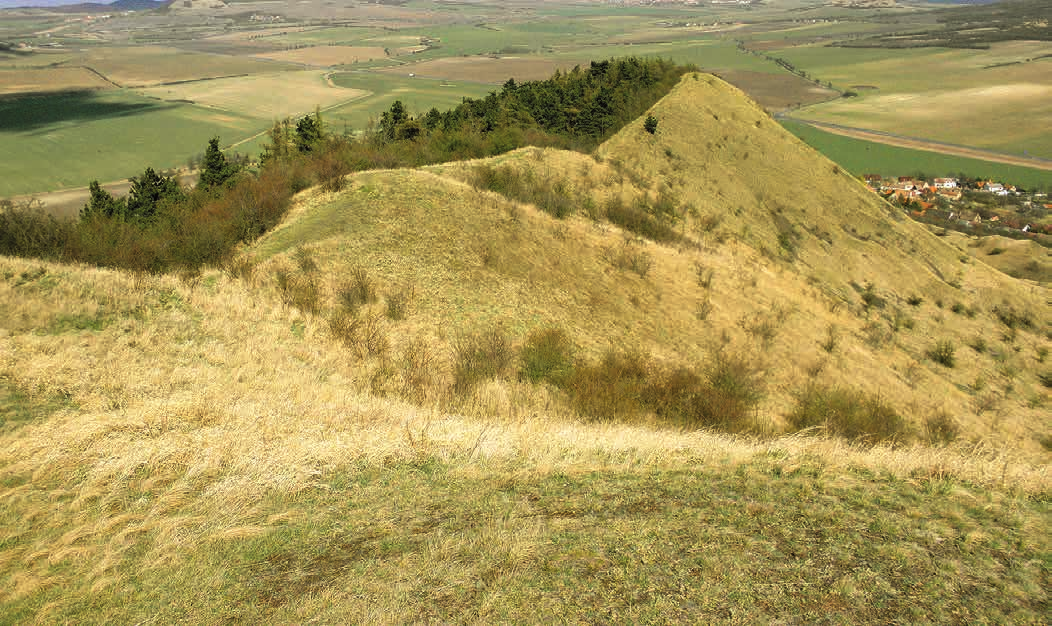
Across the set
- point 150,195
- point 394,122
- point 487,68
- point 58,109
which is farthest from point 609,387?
point 487,68

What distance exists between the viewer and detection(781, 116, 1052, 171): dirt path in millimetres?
91906

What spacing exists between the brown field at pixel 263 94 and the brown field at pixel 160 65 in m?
12.5

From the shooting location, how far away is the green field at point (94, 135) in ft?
201

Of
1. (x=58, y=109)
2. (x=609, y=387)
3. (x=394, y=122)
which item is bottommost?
(x=609, y=387)

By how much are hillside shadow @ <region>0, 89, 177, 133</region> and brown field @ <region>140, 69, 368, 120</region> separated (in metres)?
9.57

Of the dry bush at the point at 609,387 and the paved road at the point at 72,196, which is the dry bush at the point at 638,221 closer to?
the dry bush at the point at 609,387

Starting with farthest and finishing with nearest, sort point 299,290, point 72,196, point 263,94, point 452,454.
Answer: point 263,94
point 72,196
point 299,290
point 452,454

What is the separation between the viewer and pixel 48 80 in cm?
11269

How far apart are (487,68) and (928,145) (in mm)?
103285

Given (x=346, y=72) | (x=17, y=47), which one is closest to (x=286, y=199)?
(x=346, y=72)

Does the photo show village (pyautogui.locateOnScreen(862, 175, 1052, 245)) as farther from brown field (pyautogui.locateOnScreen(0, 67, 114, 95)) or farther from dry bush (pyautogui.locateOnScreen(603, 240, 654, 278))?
brown field (pyautogui.locateOnScreen(0, 67, 114, 95))

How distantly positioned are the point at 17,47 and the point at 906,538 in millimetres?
235305

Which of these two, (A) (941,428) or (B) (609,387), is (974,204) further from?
(B) (609,387)

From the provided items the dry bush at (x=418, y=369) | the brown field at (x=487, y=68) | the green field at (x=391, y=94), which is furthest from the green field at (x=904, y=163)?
the dry bush at (x=418, y=369)
